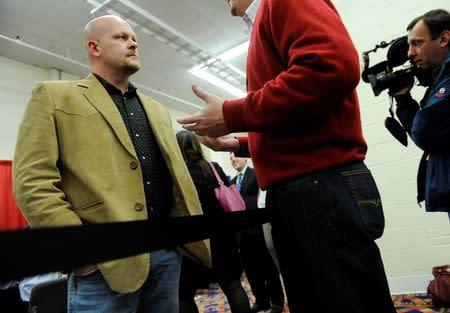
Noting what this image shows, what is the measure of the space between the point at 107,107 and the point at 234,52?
16.5 feet

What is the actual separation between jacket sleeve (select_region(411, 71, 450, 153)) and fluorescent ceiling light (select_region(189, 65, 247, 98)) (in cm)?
497

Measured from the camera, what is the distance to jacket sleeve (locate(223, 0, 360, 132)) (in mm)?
656

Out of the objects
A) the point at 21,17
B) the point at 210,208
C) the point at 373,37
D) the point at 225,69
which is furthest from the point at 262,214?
the point at 225,69

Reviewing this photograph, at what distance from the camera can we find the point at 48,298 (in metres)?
1.64

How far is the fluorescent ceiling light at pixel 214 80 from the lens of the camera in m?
6.17

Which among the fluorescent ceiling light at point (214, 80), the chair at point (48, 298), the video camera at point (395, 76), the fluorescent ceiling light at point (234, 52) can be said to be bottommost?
the chair at point (48, 298)

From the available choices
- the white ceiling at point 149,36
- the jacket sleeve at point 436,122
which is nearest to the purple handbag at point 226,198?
the jacket sleeve at point 436,122

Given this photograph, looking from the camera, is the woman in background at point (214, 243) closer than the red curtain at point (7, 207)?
Yes

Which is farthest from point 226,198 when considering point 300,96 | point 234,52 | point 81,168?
point 234,52

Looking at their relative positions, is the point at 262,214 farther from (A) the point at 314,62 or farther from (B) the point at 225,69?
(B) the point at 225,69

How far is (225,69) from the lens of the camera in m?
6.10

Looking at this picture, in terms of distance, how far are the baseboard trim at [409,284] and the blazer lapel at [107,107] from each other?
2.46 meters

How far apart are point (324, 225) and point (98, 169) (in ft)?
2.34

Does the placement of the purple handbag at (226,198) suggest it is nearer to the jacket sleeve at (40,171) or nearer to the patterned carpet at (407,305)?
the jacket sleeve at (40,171)
